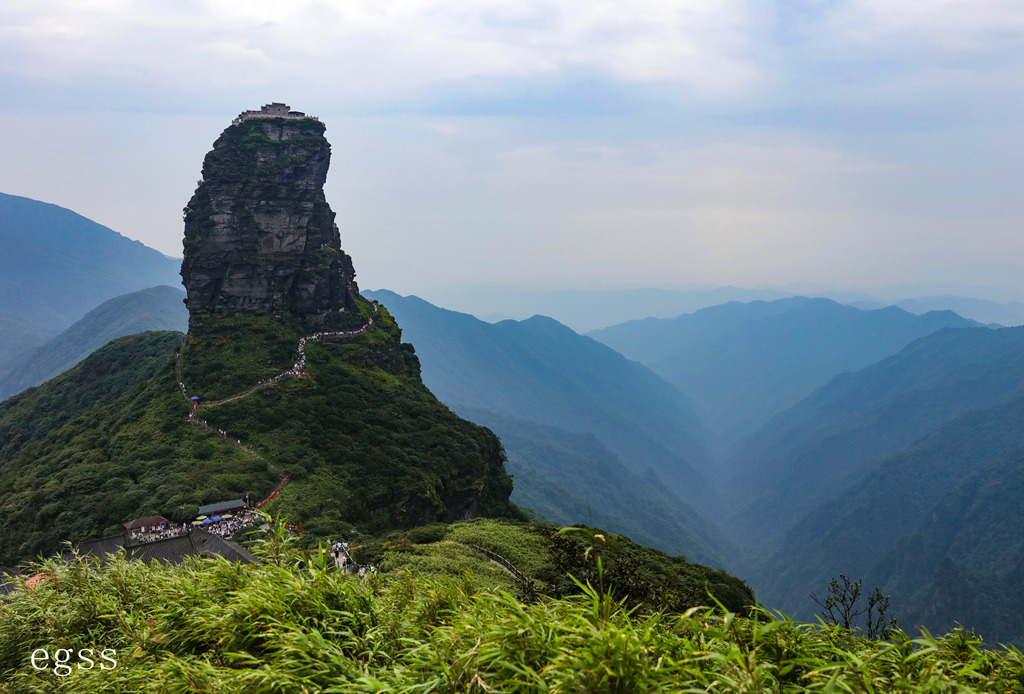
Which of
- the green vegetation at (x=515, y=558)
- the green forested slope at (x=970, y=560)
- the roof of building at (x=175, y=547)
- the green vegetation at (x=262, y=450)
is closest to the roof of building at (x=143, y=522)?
the roof of building at (x=175, y=547)

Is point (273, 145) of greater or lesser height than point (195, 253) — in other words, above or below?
above

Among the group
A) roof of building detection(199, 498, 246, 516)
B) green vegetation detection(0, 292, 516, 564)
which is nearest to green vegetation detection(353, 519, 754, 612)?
green vegetation detection(0, 292, 516, 564)

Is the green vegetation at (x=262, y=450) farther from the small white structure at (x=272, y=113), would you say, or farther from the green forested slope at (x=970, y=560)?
the green forested slope at (x=970, y=560)

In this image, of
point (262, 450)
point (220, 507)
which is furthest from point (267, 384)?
point (220, 507)

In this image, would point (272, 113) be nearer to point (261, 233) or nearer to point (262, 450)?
point (261, 233)

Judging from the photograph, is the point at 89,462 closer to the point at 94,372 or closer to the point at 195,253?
the point at 195,253

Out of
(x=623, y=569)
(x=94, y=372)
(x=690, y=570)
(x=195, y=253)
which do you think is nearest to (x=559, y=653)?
(x=623, y=569)
